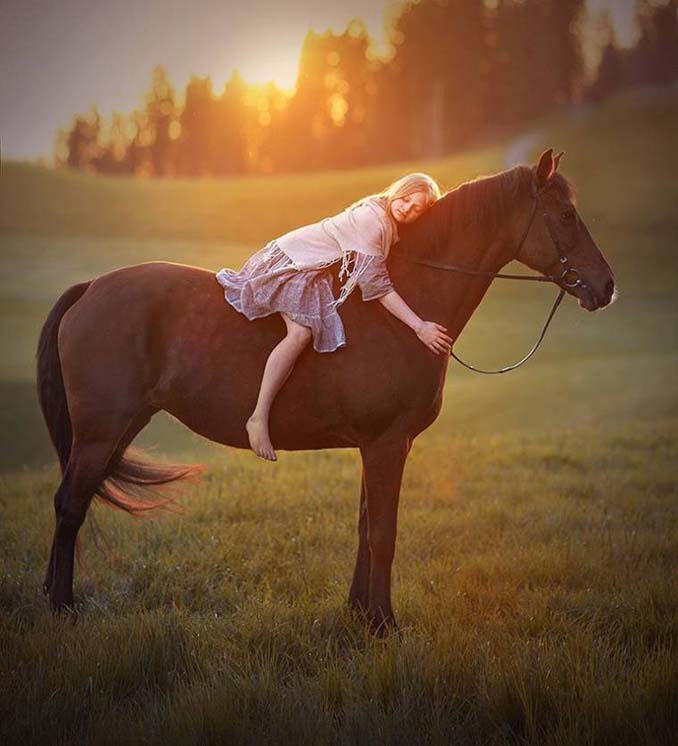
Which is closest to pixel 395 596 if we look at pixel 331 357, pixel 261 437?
pixel 261 437

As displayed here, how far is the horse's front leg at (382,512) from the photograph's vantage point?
4078 mm

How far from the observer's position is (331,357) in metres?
4.14

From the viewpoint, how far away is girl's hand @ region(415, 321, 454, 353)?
385cm

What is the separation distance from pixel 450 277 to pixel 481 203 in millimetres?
461

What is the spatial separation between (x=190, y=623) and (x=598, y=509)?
4.25m

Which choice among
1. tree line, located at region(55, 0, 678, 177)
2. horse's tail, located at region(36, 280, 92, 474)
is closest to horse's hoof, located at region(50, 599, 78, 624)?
horse's tail, located at region(36, 280, 92, 474)

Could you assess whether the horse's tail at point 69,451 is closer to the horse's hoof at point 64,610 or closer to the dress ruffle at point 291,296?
the horse's hoof at point 64,610

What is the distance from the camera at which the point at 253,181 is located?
4028 centimetres

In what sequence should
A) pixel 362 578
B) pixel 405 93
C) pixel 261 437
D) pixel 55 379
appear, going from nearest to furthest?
pixel 261 437, pixel 362 578, pixel 55 379, pixel 405 93

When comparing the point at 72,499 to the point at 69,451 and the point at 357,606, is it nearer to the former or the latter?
the point at 69,451

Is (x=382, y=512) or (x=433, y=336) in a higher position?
(x=433, y=336)

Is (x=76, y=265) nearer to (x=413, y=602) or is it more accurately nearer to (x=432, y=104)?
(x=413, y=602)

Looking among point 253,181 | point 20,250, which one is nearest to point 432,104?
point 253,181

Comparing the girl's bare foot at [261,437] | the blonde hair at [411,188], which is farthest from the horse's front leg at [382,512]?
the blonde hair at [411,188]
